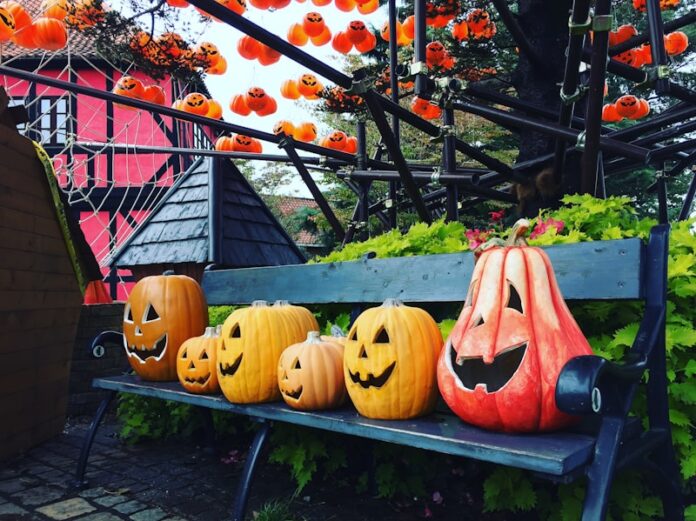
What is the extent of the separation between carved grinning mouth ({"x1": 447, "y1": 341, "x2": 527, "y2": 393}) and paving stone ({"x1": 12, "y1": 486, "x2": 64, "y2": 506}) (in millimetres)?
2119

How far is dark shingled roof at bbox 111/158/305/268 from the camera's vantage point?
5.56m

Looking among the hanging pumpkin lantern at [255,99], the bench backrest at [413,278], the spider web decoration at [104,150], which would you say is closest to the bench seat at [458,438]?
the bench backrest at [413,278]

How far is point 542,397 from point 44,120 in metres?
17.5

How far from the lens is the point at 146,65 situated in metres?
6.29

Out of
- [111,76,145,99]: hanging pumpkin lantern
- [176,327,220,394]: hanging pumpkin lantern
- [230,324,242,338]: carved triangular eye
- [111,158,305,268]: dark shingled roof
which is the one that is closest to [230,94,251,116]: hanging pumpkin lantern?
[111,76,145,99]: hanging pumpkin lantern

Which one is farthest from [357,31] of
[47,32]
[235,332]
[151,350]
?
[235,332]

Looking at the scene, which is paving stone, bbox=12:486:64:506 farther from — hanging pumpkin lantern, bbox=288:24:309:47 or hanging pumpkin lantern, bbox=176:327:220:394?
hanging pumpkin lantern, bbox=288:24:309:47

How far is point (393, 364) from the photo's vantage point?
Answer: 1840mm

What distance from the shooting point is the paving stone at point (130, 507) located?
95.9 inches

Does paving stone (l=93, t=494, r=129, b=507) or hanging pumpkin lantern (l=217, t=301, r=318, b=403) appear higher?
hanging pumpkin lantern (l=217, t=301, r=318, b=403)

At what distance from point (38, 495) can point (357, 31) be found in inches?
271

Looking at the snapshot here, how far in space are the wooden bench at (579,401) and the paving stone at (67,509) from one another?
0.55 m

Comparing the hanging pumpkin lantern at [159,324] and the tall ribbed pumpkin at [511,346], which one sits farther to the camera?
the hanging pumpkin lantern at [159,324]

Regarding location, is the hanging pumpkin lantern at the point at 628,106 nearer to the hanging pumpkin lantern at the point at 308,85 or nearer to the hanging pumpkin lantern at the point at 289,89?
the hanging pumpkin lantern at the point at 308,85
